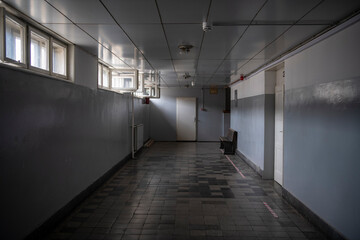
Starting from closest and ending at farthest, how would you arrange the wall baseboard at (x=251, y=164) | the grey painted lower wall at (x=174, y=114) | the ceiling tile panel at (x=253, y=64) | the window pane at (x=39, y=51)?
the window pane at (x=39, y=51)
the ceiling tile panel at (x=253, y=64)
the wall baseboard at (x=251, y=164)
the grey painted lower wall at (x=174, y=114)

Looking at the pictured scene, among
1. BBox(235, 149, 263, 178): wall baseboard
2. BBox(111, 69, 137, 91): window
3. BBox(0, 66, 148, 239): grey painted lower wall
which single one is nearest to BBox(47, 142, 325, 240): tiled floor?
BBox(235, 149, 263, 178): wall baseboard

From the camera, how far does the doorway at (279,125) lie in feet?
15.6

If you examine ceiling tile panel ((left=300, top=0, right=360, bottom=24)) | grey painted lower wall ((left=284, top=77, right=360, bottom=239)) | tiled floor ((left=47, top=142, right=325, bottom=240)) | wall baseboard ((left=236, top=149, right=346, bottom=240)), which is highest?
ceiling tile panel ((left=300, top=0, right=360, bottom=24))

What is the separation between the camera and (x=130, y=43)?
3.58m

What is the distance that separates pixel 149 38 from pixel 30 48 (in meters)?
1.43

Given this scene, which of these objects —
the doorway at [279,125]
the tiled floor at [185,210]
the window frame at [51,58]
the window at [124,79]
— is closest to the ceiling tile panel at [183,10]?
the window frame at [51,58]

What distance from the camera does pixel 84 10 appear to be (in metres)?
2.38

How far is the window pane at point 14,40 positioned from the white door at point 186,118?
27.8 feet

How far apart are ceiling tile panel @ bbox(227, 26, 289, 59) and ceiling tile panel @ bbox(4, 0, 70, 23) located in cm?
214

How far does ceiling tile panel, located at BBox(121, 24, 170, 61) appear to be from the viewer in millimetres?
2879

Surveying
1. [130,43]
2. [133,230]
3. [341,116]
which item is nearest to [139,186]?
[133,230]

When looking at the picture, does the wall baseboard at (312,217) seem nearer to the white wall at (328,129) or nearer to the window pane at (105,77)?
the white wall at (328,129)

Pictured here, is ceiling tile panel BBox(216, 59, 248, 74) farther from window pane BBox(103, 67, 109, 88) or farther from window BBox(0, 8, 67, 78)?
window BBox(0, 8, 67, 78)

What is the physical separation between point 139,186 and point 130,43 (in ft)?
8.39
